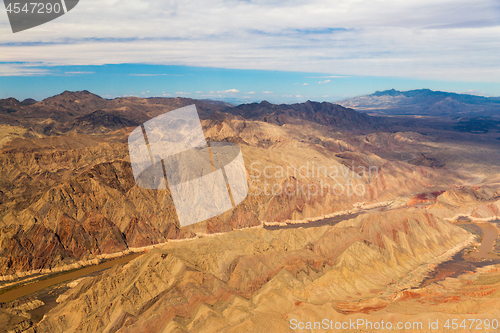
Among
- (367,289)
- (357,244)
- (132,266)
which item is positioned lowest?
(367,289)

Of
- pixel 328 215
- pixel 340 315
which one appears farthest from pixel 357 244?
pixel 328 215

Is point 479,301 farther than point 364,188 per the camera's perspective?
No

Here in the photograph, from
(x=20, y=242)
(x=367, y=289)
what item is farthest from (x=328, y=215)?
(x=20, y=242)

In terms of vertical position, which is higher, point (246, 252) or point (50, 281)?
point (246, 252)

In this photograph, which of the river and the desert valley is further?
the river

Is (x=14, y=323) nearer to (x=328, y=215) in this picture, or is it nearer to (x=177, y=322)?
(x=177, y=322)

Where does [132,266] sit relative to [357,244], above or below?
above

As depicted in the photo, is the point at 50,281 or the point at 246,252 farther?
the point at 50,281

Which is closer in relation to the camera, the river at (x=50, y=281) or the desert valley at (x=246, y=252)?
the desert valley at (x=246, y=252)

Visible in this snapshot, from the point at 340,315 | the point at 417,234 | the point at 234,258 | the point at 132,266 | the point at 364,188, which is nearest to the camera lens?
the point at 340,315

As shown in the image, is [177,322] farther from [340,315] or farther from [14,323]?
[14,323]

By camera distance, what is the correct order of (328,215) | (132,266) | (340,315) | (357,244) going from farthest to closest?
(328,215), (357,244), (132,266), (340,315)
